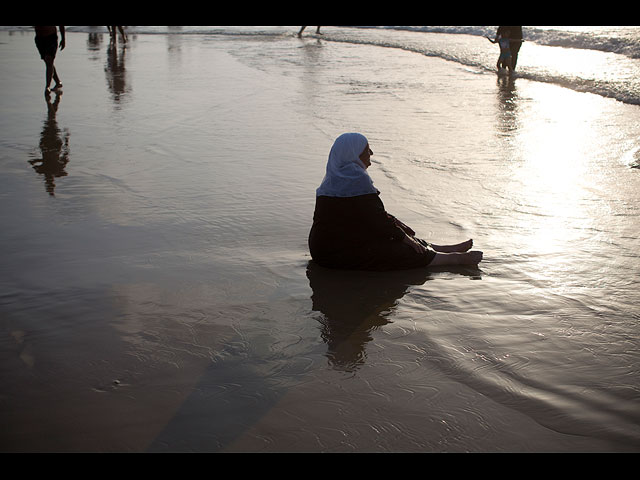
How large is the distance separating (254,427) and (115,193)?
449 centimetres

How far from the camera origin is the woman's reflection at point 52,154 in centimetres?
752

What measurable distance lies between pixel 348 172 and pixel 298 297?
3.60ft

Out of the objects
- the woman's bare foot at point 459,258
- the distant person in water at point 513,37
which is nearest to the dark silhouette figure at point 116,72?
the woman's bare foot at point 459,258

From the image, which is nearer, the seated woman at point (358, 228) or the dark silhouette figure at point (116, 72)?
the seated woman at point (358, 228)

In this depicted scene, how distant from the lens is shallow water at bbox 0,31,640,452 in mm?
3156

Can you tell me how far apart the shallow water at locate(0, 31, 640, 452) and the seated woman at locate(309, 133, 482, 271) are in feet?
0.53

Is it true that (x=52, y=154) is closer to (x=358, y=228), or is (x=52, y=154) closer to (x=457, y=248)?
(x=358, y=228)

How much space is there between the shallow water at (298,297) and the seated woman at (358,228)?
16 cm

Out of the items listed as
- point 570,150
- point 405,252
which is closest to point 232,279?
point 405,252

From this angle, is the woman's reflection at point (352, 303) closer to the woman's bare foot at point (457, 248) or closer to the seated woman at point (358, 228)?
the seated woman at point (358, 228)

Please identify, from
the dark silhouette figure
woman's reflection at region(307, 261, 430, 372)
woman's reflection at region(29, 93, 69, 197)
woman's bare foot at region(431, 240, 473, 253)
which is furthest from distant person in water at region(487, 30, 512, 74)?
woman's reflection at region(307, 261, 430, 372)

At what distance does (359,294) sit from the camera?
4691 millimetres

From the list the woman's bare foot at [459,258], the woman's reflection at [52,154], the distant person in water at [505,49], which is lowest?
the woman's bare foot at [459,258]

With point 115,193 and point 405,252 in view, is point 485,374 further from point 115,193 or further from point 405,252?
point 115,193
